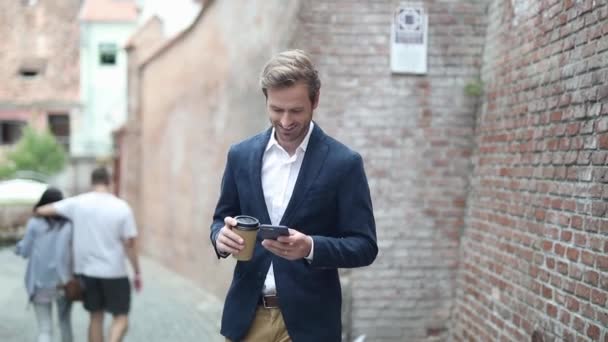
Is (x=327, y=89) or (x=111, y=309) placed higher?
(x=327, y=89)

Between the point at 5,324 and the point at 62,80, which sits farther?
the point at 62,80

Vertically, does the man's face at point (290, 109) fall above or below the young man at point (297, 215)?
above

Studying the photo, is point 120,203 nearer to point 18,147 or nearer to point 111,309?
point 111,309

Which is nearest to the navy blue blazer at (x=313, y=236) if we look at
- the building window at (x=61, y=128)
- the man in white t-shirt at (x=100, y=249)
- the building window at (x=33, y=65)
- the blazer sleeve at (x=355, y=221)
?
the blazer sleeve at (x=355, y=221)

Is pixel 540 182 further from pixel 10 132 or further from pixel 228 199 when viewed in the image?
pixel 10 132

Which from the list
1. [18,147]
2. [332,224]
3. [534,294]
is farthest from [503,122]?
[18,147]

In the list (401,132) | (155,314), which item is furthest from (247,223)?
(155,314)

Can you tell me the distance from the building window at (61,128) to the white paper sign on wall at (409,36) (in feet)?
114

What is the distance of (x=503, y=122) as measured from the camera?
491 centimetres

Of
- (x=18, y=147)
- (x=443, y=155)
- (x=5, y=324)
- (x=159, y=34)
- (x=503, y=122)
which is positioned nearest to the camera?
(x=503, y=122)

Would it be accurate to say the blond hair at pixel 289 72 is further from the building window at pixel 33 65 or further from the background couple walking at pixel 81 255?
the building window at pixel 33 65

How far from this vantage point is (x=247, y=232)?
2.35 metres

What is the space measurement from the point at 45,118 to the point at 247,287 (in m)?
36.6

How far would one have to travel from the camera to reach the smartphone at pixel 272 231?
7.47ft
